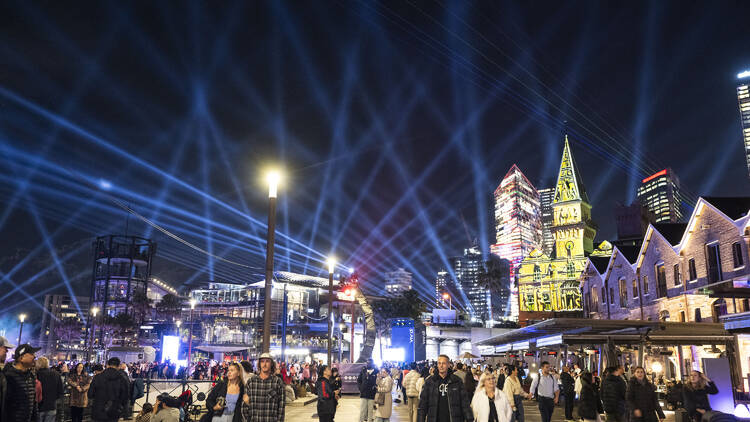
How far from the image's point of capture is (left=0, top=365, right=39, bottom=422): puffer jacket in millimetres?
7400

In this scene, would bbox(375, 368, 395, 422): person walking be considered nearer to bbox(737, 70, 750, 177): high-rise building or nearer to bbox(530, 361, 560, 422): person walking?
bbox(530, 361, 560, 422): person walking

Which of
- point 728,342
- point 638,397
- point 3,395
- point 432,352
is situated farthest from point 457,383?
point 432,352

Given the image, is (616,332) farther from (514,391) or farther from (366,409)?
(366,409)

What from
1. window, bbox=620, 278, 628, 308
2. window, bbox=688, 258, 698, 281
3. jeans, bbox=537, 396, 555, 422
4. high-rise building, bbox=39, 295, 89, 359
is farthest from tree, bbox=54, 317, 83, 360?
jeans, bbox=537, 396, 555, 422

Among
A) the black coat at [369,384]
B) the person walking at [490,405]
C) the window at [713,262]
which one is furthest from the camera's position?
the window at [713,262]

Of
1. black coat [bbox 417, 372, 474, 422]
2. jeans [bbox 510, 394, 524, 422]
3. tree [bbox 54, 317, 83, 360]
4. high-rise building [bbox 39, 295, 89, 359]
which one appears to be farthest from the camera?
high-rise building [bbox 39, 295, 89, 359]

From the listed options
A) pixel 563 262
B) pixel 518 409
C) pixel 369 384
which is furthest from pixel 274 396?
pixel 563 262

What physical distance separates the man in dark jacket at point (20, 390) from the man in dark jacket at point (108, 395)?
6.38 feet

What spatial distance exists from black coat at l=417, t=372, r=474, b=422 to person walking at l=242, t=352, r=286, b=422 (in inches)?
86.4

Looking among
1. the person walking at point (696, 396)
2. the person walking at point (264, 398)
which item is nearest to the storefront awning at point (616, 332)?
the person walking at point (696, 396)

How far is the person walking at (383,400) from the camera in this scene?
13.8 meters

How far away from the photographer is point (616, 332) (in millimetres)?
18938

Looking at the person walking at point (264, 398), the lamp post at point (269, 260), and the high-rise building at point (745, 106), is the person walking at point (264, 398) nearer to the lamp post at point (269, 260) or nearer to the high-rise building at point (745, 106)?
the lamp post at point (269, 260)

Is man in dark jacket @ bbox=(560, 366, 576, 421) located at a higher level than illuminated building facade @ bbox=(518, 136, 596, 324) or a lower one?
lower
